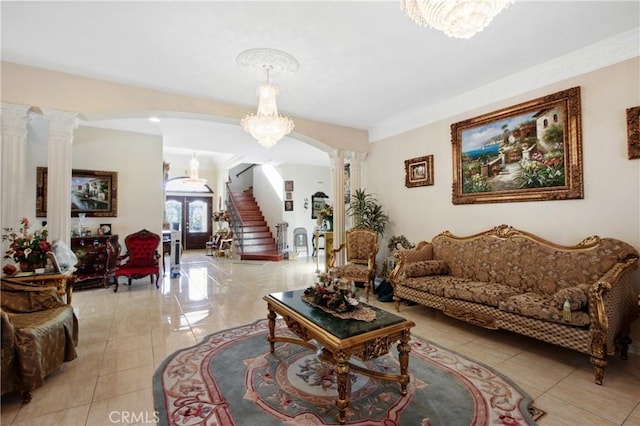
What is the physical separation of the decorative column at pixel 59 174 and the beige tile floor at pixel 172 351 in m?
1.23

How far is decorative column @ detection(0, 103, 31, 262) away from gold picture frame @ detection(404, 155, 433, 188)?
5315 millimetres

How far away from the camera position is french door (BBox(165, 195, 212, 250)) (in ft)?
38.4

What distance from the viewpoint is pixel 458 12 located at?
1.73 meters

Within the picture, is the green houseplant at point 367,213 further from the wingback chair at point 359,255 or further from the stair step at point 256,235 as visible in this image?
the stair step at point 256,235

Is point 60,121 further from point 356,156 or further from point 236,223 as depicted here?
point 236,223

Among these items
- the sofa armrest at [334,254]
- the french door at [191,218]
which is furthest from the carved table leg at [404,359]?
the french door at [191,218]

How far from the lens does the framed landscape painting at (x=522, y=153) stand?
10.7 feet

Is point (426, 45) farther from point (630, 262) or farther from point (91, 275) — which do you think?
point (91, 275)

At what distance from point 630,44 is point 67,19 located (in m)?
5.41

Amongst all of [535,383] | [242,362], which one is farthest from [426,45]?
[242,362]

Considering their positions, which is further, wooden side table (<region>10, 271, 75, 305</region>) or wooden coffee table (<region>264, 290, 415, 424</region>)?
wooden side table (<region>10, 271, 75, 305</region>)

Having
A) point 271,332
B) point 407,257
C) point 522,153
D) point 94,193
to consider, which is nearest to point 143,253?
point 94,193

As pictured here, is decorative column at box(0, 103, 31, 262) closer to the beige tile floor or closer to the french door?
the beige tile floor

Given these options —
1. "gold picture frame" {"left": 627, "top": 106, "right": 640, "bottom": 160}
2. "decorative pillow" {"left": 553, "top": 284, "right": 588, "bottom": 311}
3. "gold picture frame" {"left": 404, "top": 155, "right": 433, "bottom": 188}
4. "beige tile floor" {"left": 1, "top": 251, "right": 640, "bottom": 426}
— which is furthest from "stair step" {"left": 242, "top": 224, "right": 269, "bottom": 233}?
"gold picture frame" {"left": 627, "top": 106, "right": 640, "bottom": 160}
